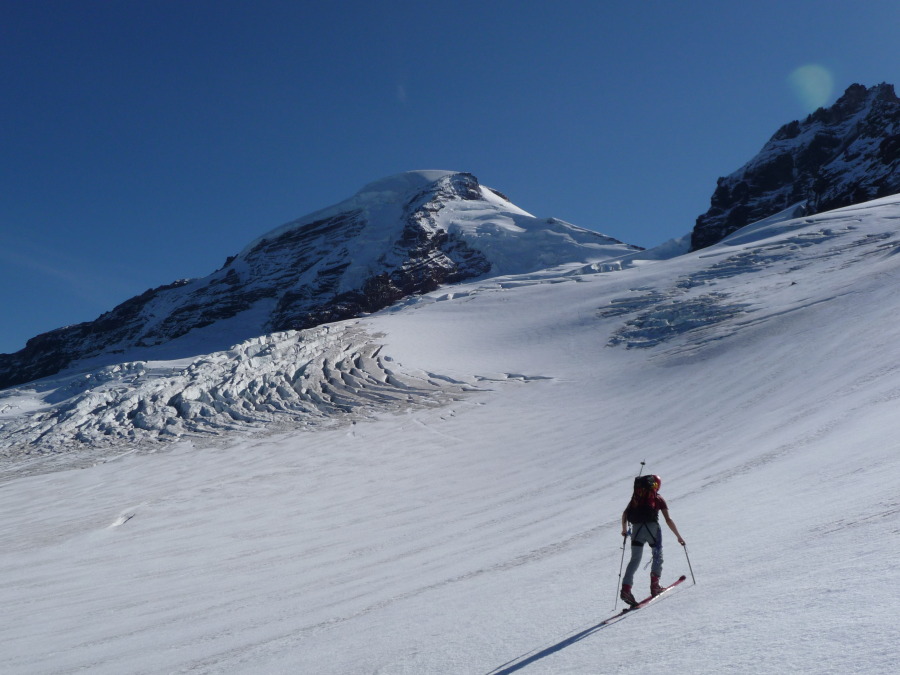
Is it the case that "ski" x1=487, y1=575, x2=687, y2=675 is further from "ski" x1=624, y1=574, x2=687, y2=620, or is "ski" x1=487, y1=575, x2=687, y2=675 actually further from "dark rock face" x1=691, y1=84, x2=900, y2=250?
"dark rock face" x1=691, y1=84, x2=900, y2=250

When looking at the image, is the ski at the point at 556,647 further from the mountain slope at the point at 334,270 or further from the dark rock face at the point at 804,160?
the mountain slope at the point at 334,270

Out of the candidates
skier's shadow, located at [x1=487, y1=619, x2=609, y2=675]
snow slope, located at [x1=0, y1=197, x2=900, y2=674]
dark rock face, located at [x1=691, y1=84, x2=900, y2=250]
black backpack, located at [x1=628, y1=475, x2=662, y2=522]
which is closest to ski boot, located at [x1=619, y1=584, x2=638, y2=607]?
snow slope, located at [x1=0, y1=197, x2=900, y2=674]

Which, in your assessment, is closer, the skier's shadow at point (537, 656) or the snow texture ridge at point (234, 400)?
the skier's shadow at point (537, 656)

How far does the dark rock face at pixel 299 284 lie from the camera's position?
114 meters

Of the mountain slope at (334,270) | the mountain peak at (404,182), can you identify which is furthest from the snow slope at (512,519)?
the mountain peak at (404,182)

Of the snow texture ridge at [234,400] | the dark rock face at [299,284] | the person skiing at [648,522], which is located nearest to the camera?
the person skiing at [648,522]

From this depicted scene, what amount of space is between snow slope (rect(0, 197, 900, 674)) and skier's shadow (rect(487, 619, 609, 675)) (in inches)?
1.3

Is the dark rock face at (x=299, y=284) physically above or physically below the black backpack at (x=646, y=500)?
above

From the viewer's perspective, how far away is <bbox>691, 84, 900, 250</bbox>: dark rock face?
84.1m

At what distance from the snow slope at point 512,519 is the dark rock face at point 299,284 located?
263 feet

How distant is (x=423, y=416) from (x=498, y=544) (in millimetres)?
14100

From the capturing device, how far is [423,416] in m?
24.9

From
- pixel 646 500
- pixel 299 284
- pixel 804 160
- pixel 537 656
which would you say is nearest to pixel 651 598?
pixel 646 500

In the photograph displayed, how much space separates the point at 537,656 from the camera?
5.55m
